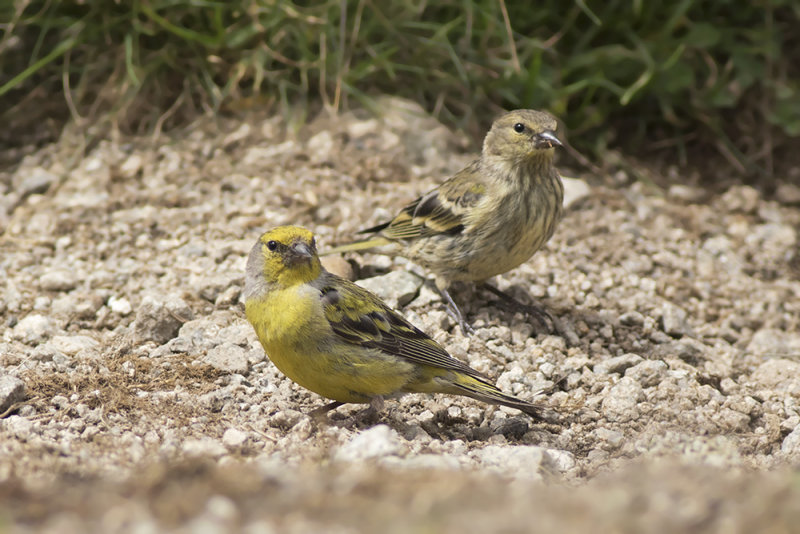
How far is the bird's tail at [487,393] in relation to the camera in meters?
4.46

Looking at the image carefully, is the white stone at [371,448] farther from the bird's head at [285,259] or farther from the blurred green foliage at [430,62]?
the blurred green foliage at [430,62]

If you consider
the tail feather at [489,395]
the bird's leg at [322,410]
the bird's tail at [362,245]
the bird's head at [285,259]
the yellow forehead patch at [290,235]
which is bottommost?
the bird's leg at [322,410]

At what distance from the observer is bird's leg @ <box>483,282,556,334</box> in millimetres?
5594

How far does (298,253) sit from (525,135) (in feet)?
6.18

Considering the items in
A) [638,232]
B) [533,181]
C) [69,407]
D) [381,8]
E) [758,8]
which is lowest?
[69,407]

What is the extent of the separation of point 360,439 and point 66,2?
16.0 feet

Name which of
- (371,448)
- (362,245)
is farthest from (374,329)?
(362,245)

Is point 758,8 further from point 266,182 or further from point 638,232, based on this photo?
point 266,182

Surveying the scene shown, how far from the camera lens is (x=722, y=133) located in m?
7.68

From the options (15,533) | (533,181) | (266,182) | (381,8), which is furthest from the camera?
(381,8)

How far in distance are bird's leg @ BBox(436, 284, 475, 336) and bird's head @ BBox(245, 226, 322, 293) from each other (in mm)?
1175

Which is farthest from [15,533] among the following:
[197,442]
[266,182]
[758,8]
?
[758,8]

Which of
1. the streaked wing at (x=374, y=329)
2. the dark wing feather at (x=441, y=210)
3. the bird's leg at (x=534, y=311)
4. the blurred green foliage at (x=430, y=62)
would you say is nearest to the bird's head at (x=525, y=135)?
the dark wing feather at (x=441, y=210)

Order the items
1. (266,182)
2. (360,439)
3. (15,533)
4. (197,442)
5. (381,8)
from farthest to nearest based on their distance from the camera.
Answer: (381,8), (266,182), (197,442), (360,439), (15,533)
